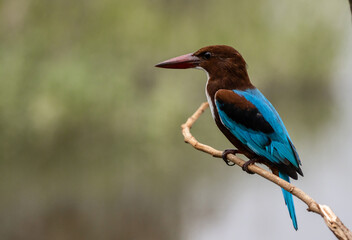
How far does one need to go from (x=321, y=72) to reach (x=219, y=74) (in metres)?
4.36

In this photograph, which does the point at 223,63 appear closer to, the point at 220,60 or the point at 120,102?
the point at 220,60

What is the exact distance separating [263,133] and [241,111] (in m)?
0.07

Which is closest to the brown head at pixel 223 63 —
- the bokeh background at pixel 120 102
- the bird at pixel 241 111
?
the bird at pixel 241 111

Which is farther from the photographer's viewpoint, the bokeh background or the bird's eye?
the bokeh background

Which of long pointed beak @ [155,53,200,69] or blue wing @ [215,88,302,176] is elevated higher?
long pointed beak @ [155,53,200,69]

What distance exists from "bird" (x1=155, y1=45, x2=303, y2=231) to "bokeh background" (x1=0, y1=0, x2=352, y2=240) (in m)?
2.81

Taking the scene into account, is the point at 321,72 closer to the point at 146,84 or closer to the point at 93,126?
the point at 146,84

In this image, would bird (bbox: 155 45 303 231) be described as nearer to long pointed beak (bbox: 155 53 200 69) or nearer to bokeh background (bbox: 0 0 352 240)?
long pointed beak (bbox: 155 53 200 69)

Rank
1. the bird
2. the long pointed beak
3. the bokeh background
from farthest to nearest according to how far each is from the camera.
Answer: the bokeh background → the bird → the long pointed beak

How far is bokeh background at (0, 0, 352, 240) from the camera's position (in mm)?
3918

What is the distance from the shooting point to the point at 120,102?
13.3 feet

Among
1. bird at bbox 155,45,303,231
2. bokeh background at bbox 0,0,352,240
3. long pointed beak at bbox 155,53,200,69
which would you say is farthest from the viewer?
bokeh background at bbox 0,0,352,240

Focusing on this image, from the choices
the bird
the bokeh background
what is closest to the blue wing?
the bird

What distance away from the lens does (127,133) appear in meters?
4.21
